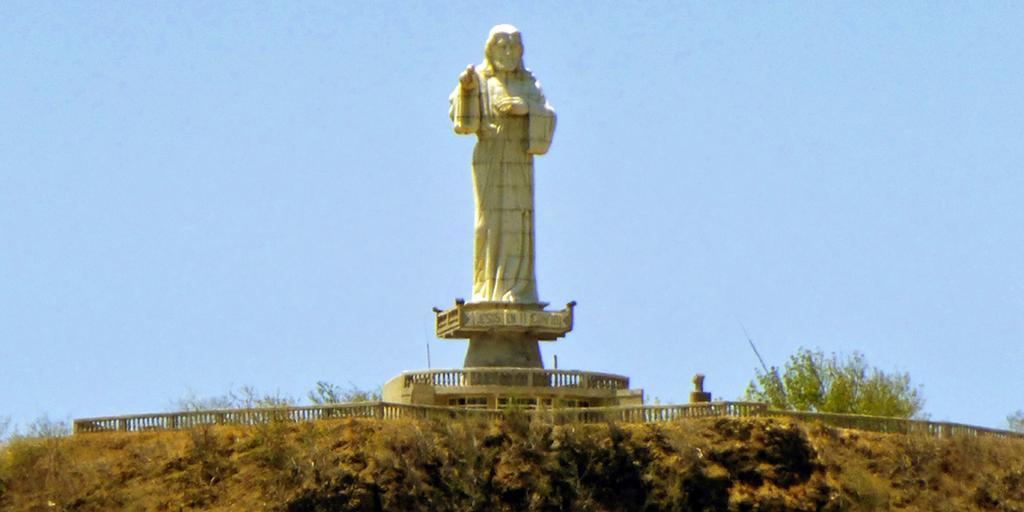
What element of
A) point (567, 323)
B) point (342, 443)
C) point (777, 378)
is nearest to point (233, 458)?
point (342, 443)

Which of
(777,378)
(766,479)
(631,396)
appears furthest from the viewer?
(777,378)

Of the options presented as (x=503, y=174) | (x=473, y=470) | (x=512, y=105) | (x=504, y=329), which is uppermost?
(x=512, y=105)

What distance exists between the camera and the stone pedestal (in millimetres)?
98625

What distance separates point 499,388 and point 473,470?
5724 millimetres

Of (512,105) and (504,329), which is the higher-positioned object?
(512,105)

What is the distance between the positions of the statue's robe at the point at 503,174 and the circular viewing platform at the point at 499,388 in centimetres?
348

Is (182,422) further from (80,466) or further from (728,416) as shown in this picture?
(728,416)

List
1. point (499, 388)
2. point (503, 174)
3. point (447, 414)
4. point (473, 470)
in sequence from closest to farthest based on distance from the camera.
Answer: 1. point (473, 470)
2. point (447, 414)
3. point (499, 388)
4. point (503, 174)

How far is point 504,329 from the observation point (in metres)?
98.8

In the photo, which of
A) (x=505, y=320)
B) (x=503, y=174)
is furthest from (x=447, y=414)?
(x=503, y=174)

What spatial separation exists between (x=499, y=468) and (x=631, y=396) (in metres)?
7.73

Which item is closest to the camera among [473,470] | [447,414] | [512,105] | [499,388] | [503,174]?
[473,470]

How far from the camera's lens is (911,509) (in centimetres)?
9300

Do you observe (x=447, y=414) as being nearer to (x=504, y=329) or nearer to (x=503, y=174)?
(x=504, y=329)
